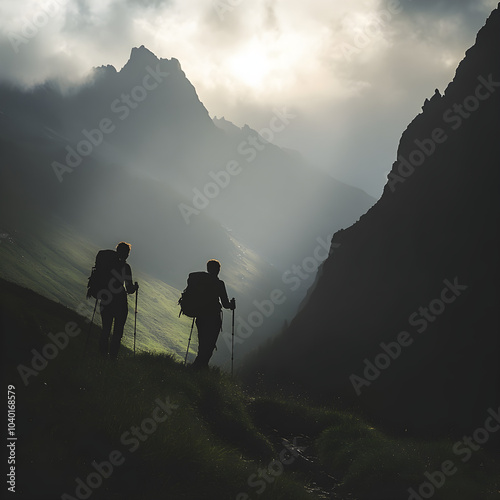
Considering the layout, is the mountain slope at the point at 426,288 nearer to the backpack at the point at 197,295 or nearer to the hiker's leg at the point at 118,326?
the backpack at the point at 197,295

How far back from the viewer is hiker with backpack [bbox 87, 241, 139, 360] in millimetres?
11273

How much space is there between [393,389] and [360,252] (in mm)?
33707

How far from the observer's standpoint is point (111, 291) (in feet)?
37.2

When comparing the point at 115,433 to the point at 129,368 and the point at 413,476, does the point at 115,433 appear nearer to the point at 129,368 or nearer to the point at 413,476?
the point at 129,368

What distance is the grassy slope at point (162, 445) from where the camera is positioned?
519 centimetres

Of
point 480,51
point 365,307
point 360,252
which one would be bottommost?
point 365,307

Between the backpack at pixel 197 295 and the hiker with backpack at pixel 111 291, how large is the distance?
235 cm

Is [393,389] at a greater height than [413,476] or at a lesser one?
greater

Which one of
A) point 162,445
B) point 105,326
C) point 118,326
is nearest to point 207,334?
point 118,326

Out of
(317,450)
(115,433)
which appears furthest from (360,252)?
(115,433)

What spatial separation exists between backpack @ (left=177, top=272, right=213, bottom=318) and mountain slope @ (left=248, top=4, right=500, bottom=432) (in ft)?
126

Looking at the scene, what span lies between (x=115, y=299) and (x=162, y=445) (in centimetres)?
609

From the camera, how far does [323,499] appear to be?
7.59 m

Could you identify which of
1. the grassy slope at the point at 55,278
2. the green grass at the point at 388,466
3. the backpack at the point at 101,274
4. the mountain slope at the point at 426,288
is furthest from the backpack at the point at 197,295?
the grassy slope at the point at 55,278
